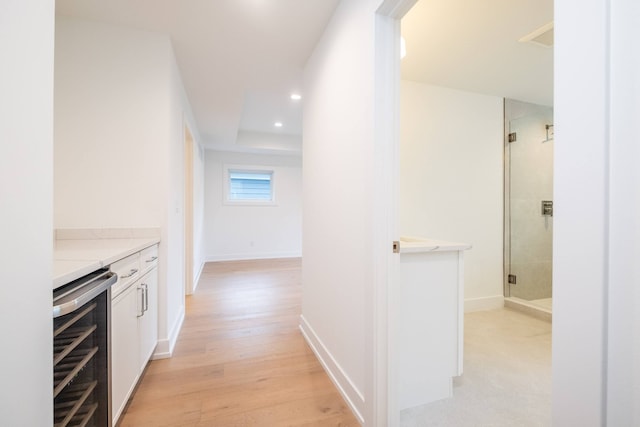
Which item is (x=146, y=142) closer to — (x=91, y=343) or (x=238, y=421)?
(x=91, y=343)

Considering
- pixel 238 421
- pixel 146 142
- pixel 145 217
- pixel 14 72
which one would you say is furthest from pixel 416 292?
pixel 146 142

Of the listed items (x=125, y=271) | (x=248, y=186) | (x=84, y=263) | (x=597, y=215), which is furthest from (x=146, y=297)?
(x=248, y=186)

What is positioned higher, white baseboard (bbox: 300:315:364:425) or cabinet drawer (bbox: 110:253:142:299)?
cabinet drawer (bbox: 110:253:142:299)

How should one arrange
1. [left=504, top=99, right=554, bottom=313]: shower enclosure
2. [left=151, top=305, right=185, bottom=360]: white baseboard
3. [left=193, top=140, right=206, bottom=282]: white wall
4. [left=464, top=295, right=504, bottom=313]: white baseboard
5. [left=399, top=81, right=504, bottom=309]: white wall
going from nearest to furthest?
1. [left=151, top=305, right=185, bottom=360]: white baseboard
2. [left=399, top=81, right=504, bottom=309]: white wall
3. [left=464, top=295, right=504, bottom=313]: white baseboard
4. [left=504, top=99, right=554, bottom=313]: shower enclosure
5. [left=193, top=140, right=206, bottom=282]: white wall

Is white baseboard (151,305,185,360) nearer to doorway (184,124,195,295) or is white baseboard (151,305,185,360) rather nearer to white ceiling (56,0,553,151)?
doorway (184,124,195,295)

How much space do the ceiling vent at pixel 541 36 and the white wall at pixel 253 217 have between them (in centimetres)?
460

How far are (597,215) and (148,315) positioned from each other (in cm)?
218

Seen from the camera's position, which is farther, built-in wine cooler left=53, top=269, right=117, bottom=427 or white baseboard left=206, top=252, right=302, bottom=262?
white baseboard left=206, top=252, right=302, bottom=262

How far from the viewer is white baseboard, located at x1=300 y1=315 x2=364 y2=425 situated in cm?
139

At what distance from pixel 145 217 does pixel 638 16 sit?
2.40 meters

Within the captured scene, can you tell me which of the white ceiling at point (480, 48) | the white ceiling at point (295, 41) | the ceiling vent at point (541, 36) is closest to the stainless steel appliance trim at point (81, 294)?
the white ceiling at point (295, 41)

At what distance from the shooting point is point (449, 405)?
1.47 m

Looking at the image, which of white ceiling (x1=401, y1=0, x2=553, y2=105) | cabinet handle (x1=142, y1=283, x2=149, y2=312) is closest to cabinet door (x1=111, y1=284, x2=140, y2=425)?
cabinet handle (x1=142, y1=283, x2=149, y2=312)

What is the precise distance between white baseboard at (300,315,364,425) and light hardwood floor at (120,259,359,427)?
41 mm
